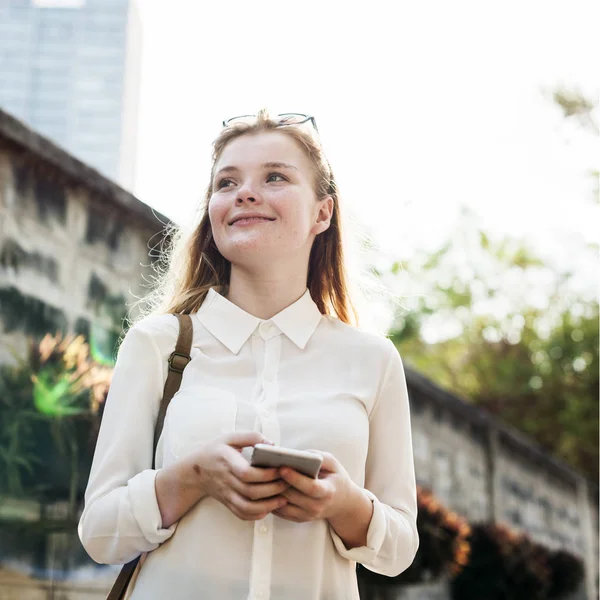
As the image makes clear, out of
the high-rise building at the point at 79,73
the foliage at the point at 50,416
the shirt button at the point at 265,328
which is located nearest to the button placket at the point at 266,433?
the shirt button at the point at 265,328

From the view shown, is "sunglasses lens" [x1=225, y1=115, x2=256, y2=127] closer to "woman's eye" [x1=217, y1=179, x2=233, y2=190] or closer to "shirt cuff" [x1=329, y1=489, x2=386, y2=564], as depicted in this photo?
"woman's eye" [x1=217, y1=179, x2=233, y2=190]

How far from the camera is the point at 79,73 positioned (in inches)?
223

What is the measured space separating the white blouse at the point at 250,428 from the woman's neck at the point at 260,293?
45 mm

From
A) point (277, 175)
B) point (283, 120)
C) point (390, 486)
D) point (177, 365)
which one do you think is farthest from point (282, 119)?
point (390, 486)

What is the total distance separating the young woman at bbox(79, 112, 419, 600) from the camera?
5.14ft

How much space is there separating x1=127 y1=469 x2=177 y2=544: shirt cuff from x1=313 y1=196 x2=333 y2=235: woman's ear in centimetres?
82

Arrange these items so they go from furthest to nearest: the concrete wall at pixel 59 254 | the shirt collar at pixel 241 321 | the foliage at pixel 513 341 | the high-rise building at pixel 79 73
Result: the foliage at pixel 513 341
the high-rise building at pixel 79 73
the concrete wall at pixel 59 254
the shirt collar at pixel 241 321

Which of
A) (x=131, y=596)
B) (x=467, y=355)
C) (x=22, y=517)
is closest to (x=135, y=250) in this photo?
(x=22, y=517)

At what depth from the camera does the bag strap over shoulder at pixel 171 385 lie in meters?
1.67

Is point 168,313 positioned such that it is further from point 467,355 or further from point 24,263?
point 467,355

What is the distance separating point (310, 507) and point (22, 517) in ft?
6.96

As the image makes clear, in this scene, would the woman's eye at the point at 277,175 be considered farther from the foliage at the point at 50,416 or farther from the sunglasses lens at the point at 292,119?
the foliage at the point at 50,416

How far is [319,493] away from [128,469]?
412 millimetres

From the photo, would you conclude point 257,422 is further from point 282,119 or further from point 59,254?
point 59,254
